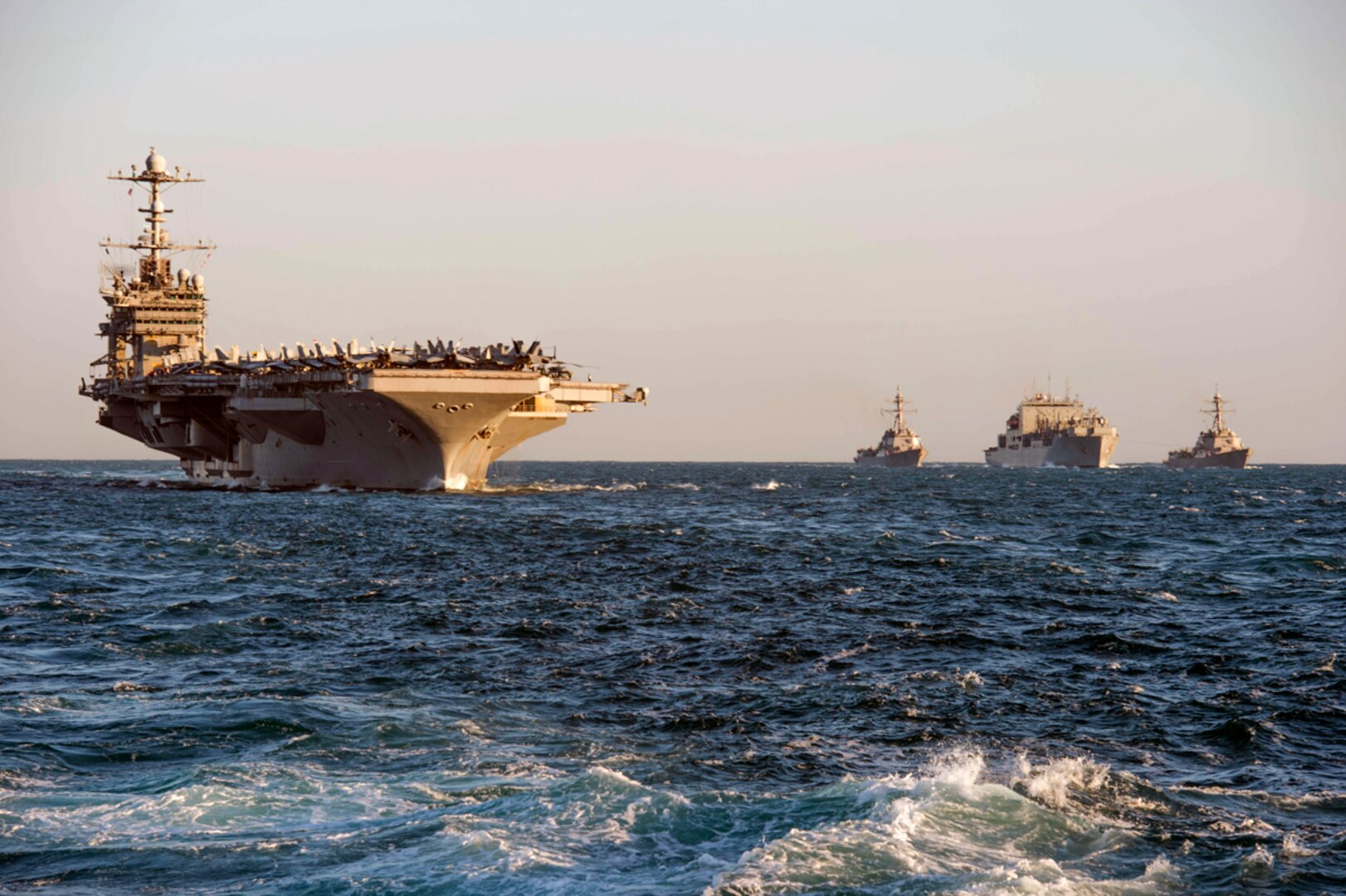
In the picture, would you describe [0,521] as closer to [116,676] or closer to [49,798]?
[116,676]

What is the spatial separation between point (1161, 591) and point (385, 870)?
1002 inches

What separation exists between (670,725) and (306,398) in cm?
5329

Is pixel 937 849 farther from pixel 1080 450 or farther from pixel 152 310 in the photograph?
pixel 1080 450

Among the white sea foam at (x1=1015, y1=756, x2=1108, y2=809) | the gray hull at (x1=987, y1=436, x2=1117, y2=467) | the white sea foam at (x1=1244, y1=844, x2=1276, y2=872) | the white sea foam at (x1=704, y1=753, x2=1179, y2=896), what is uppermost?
the gray hull at (x1=987, y1=436, x2=1117, y2=467)

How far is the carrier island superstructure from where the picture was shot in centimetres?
6272

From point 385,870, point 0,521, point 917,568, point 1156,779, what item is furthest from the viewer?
point 0,521

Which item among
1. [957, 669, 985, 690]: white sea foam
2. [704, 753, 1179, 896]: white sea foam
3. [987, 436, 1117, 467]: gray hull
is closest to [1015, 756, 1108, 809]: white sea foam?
[704, 753, 1179, 896]: white sea foam

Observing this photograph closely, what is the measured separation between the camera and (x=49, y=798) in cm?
1435

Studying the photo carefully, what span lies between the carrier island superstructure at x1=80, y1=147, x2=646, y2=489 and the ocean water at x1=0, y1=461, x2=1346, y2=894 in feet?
75.2

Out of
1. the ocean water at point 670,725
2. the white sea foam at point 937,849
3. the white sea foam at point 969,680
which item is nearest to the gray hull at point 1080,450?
the ocean water at point 670,725

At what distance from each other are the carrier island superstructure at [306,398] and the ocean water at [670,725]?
22.9 m

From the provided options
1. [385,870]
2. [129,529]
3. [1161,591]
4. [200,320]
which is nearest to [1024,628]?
[1161,591]

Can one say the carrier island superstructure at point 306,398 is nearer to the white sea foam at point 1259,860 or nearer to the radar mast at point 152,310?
the radar mast at point 152,310

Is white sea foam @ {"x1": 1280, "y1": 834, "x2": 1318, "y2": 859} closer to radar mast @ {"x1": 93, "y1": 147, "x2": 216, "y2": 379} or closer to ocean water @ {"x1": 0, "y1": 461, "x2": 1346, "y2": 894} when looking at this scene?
ocean water @ {"x1": 0, "y1": 461, "x2": 1346, "y2": 894}
